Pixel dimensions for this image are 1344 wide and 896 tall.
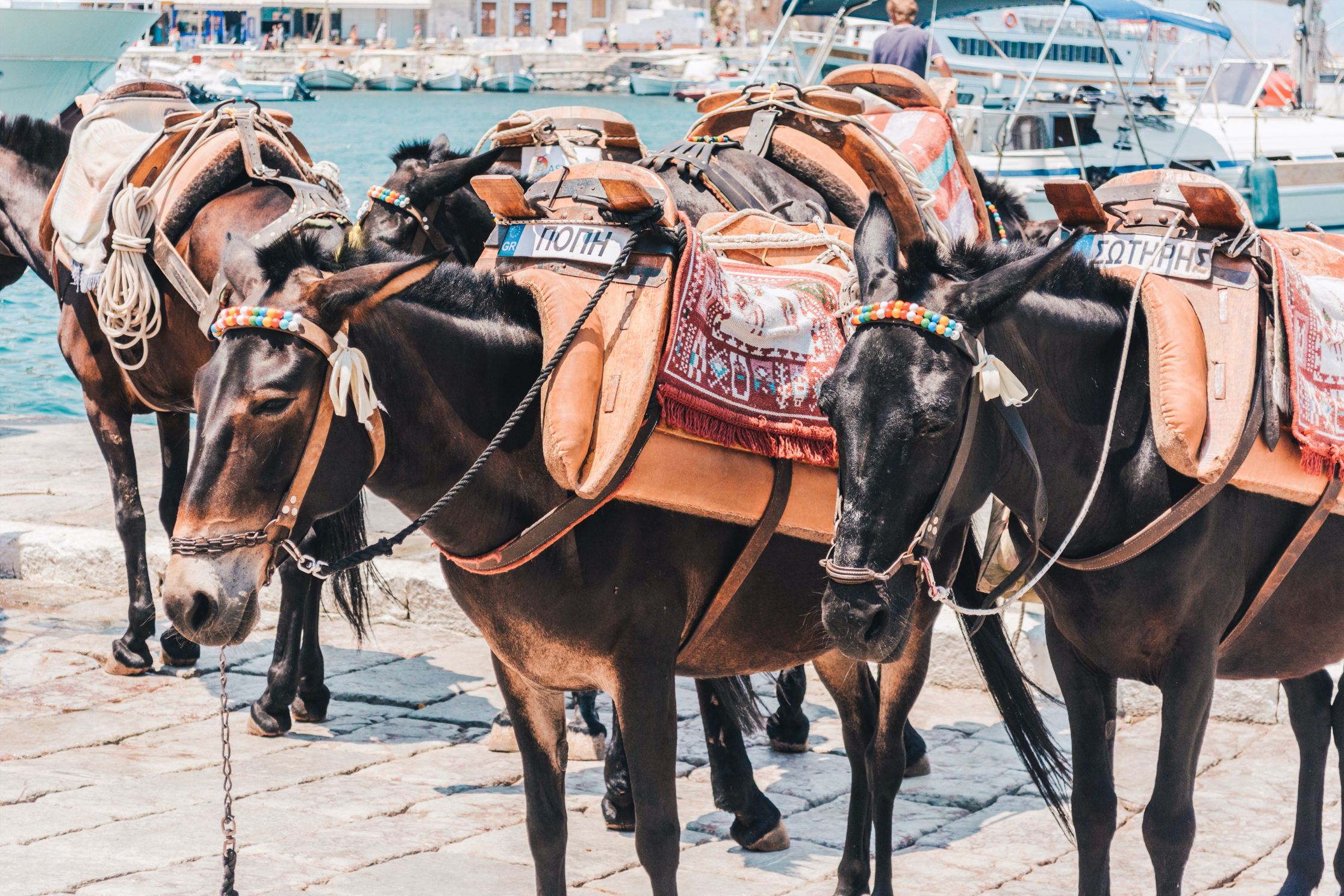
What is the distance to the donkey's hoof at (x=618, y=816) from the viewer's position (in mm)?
4543

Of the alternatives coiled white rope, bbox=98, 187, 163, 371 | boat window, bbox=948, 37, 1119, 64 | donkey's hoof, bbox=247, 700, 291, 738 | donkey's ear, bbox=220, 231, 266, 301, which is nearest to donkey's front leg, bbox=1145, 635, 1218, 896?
donkey's ear, bbox=220, 231, 266, 301

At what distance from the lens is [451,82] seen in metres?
92.8

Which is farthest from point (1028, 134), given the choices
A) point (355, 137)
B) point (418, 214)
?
point (355, 137)

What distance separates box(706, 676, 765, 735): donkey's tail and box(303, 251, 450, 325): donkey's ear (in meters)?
1.86

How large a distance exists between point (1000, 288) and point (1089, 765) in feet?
4.19

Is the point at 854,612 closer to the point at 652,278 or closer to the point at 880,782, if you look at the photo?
the point at 652,278

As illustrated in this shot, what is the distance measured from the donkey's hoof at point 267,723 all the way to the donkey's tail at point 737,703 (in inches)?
71.6

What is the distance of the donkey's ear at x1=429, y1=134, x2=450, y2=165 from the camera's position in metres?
5.38

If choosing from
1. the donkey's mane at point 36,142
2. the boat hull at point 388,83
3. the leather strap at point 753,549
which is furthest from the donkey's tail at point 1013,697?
the boat hull at point 388,83

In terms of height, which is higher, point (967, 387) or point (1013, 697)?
point (967, 387)

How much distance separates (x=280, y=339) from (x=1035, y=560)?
1.78 m

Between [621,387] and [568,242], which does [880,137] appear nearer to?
[568,242]

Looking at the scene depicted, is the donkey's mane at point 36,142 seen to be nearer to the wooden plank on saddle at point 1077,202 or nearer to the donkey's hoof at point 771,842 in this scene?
the donkey's hoof at point 771,842

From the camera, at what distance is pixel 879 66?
5.64m
